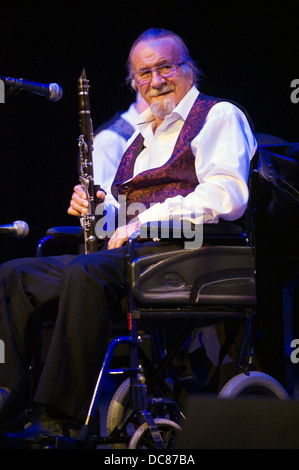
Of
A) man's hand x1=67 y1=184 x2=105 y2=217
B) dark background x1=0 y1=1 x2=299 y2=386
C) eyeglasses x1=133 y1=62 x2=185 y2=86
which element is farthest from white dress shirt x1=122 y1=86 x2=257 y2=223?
dark background x1=0 y1=1 x2=299 y2=386

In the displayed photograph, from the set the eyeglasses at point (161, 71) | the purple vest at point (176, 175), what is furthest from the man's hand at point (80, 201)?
the eyeglasses at point (161, 71)

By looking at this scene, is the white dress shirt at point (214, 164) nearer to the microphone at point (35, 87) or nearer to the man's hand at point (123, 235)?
the man's hand at point (123, 235)

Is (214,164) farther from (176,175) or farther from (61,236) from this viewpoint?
(61,236)

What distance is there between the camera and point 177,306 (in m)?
2.28

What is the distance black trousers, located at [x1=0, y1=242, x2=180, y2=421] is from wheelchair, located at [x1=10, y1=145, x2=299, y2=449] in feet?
0.18

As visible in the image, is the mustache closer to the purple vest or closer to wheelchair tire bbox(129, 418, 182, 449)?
the purple vest

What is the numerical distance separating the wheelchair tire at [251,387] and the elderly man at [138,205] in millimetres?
462

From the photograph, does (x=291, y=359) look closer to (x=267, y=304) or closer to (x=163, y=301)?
(x=267, y=304)

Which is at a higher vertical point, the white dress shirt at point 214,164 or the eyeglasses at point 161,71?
the eyeglasses at point 161,71

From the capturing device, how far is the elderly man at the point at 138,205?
6.59 feet

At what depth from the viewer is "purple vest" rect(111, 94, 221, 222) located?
8.14 ft
